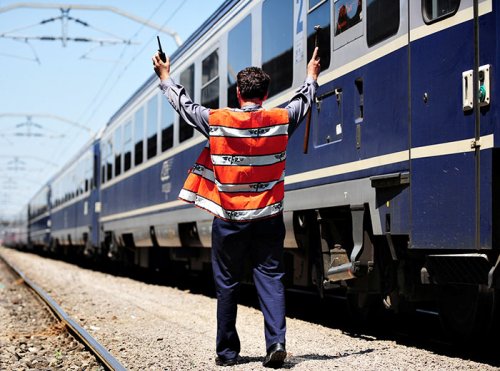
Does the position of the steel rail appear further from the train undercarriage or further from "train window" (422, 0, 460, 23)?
"train window" (422, 0, 460, 23)

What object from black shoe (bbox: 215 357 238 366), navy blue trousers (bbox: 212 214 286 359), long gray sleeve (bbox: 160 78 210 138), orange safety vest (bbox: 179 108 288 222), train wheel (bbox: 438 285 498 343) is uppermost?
long gray sleeve (bbox: 160 78 210 138)

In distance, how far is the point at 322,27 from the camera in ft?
22.0

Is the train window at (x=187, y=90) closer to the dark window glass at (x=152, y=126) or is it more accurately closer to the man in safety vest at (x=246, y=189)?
the dark window glass at (x=152, y=126)

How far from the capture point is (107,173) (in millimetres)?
18312

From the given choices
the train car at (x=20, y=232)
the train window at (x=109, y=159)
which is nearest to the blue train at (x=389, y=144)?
the train window at (x=109, y=159)

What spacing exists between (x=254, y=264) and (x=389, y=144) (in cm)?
135

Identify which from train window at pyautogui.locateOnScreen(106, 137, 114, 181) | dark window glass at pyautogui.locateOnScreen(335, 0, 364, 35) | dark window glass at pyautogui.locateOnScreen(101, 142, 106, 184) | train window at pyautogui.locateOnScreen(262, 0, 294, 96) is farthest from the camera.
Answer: dark window glass at pyautogui.locateOnScreen(101, 142, 106, 184)

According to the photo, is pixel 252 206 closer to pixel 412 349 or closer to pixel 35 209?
pixel 412 349

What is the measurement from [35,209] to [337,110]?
3815cm

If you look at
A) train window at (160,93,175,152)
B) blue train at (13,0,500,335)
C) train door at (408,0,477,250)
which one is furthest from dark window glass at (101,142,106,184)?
train door at (408,0,477,250)

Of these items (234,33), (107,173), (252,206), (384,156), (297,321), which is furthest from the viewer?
(107,173)

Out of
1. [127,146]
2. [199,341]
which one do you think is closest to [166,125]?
[127,146]

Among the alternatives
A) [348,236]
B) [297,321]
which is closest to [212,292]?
[297,321]

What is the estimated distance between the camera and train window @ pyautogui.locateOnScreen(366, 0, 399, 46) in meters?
5.64
